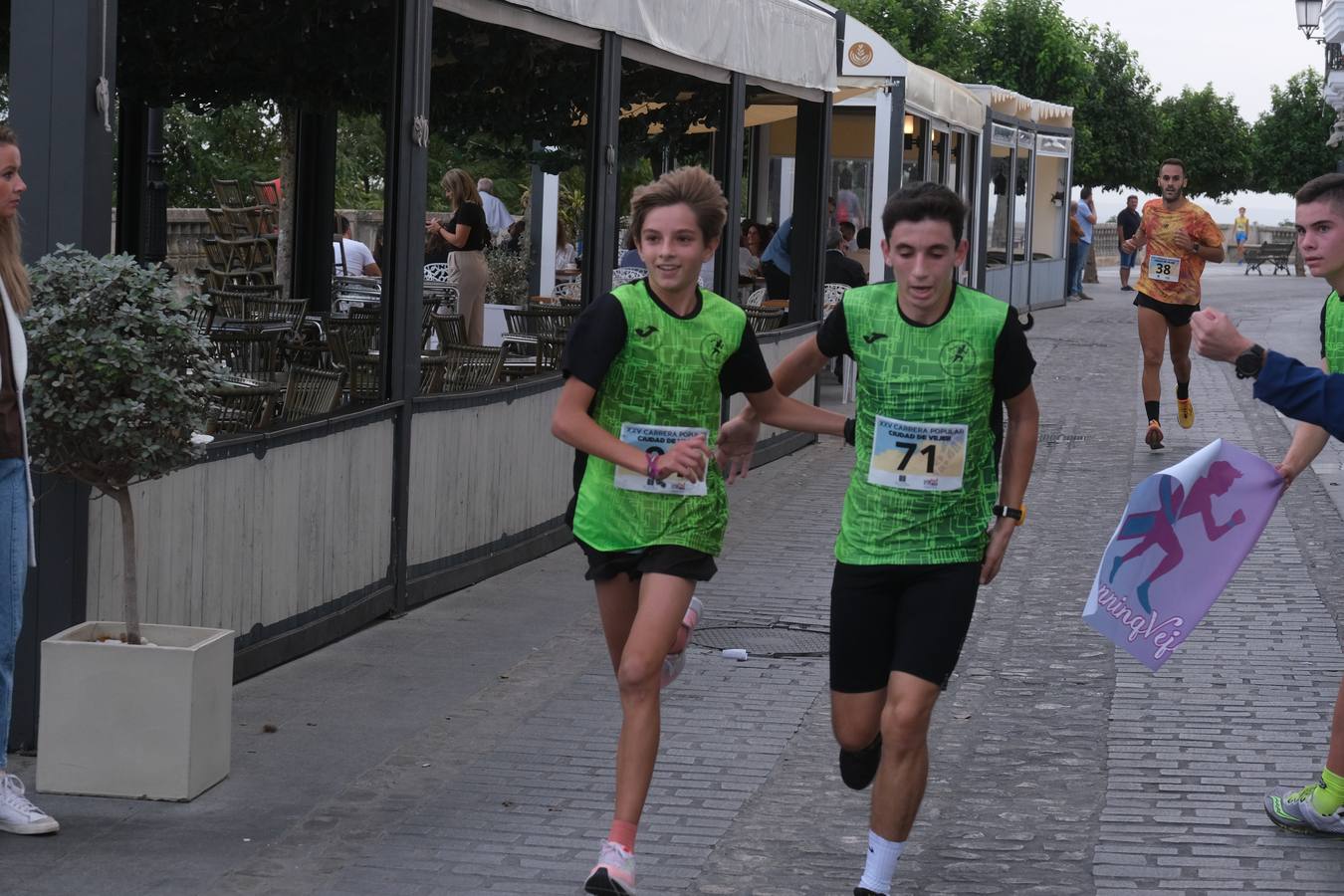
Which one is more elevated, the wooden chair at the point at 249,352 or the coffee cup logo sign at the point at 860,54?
the coffee cup logo sign at the point at 860,54

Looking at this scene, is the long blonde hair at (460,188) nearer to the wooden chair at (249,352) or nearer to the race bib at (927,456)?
the wooden chair at (249,352)

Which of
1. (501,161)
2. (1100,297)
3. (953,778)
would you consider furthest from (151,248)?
(1100,297)

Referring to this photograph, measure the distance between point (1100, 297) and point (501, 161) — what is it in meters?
25.5

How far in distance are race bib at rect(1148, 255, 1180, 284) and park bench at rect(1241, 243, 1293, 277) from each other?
40412 millimetres

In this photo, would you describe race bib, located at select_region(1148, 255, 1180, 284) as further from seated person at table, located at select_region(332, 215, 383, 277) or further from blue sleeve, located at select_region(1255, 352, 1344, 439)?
blue sleeve, located at select_region(1255, 352, 1344, 439)

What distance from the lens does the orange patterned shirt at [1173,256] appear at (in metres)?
13.4

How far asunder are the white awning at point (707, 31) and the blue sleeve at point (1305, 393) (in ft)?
15.4

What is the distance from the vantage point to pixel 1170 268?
13.4m

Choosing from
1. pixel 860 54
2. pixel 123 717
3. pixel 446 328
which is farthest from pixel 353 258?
pixel 123 717

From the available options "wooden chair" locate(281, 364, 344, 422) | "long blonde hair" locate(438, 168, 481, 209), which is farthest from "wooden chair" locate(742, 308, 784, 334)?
"wooden chair" locate(281, 364, 344, 422)

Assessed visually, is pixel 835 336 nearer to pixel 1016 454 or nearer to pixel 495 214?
pixel 1016 454

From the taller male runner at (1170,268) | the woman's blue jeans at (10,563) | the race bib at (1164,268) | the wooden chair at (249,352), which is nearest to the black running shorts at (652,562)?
the woman's blue jeans at (10,563)

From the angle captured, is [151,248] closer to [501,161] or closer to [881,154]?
[501,161]

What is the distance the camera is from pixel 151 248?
46.5ft
